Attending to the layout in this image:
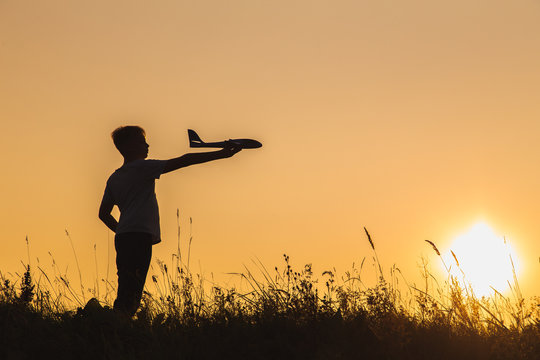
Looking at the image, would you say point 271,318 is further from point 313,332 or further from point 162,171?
point 162,171

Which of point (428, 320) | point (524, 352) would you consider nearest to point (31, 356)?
point (428, 320)

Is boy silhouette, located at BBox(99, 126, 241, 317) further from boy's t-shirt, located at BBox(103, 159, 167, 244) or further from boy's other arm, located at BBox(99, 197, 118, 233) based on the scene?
boy's other arm, located at BBox(99, 197, 118, 233)

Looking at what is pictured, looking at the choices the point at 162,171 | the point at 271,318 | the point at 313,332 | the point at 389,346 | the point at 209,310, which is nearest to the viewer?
the point at 389,346

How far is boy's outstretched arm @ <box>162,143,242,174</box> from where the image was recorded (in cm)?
504

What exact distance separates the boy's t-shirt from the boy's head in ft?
0.55

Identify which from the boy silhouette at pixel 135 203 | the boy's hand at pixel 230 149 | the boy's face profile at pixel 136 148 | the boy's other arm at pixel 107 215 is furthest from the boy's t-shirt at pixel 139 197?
the boy's hand at pixel 230 149

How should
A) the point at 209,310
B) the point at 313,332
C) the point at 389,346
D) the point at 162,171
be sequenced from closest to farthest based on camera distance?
A: the point at 389,346, the point at 313,332, the point at 209,310, the point at 162,171

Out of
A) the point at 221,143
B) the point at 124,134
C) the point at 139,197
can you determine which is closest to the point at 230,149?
the point at 221,143

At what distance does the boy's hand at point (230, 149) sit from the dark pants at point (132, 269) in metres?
0.96

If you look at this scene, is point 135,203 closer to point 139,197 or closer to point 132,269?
point 139,197

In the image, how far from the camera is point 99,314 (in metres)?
4.58

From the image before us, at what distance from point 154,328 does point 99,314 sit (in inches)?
17.4

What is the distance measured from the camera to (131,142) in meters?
5.38

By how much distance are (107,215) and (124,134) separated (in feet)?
2.65
